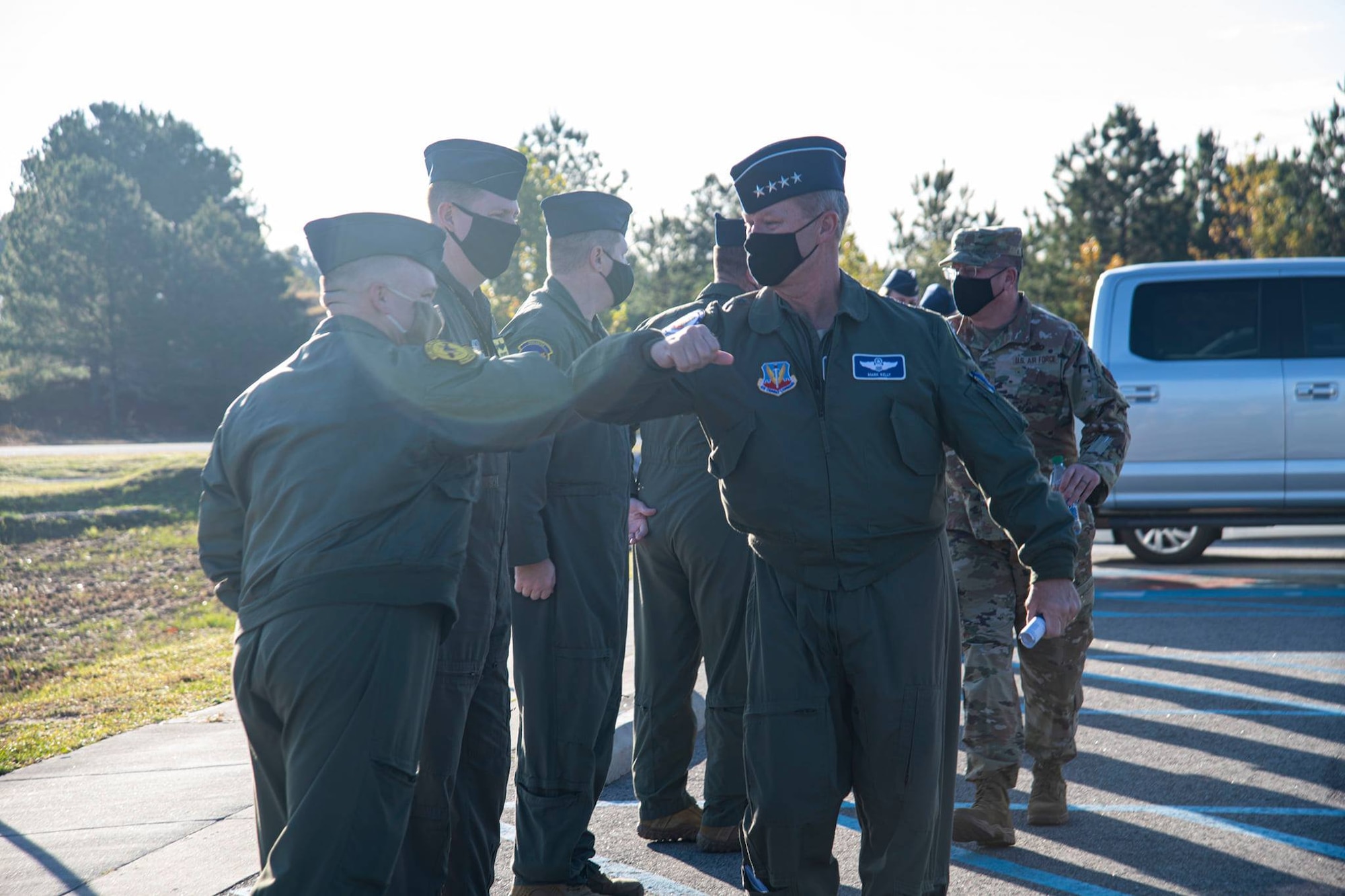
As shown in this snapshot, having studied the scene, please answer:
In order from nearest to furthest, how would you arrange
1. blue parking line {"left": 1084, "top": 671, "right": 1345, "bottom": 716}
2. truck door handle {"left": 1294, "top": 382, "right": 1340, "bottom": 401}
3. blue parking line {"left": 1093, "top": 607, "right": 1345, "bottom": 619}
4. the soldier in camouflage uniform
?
the soldier in camouflage uniform → blue parking line {"left": 1084, "top": 671, "right": 1345, "bottom": 716} → blue parking line {"left": 1093, "top": 607, "right": 1345, "bottom": 619} → truck door handle {"left": 1294, "top": 382, "right": 1340, "bottom": 401}

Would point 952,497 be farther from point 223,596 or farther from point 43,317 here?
point 43,317

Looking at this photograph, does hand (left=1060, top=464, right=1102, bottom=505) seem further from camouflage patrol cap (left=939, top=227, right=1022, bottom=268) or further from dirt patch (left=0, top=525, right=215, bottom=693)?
dirt patch (left=0, top=525, right=215, bottom=693)

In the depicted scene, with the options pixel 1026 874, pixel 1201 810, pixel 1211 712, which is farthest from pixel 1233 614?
pixel 1026 874

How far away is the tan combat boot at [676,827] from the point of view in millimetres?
4926

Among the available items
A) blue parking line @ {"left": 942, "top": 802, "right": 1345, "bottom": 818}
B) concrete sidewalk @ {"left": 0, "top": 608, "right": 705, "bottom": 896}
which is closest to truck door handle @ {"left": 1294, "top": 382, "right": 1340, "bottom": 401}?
blue parking line @ {"left": 942, "top": 802, "right": 1345, "bottom": 818}

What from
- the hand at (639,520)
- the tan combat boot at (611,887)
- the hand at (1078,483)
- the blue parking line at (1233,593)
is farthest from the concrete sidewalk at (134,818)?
the blue parking line at (1233,593)

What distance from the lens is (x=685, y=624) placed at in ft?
16.5

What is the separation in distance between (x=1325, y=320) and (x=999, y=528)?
20.7 feet

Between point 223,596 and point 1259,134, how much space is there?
4487cm

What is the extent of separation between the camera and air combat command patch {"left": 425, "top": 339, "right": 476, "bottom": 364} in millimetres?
2900

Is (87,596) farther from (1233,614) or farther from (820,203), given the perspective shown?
(820,203)

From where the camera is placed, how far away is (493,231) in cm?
413

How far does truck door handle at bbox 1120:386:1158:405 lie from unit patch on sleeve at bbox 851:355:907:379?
24.5 ft

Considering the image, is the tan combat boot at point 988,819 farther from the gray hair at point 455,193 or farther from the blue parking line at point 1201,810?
the gray hair at point 455,193
